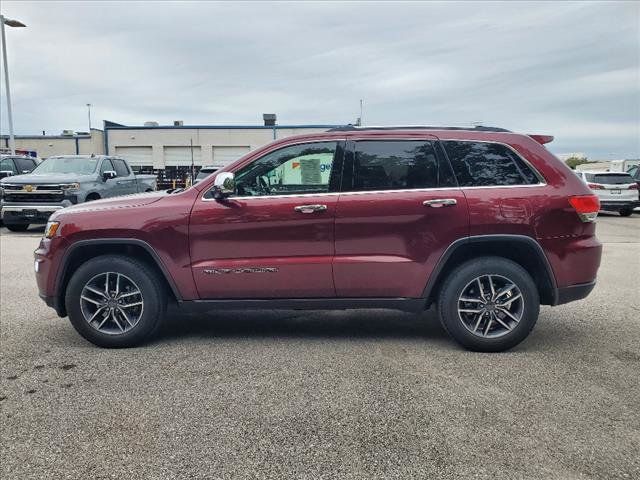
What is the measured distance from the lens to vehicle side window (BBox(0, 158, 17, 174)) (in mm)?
16109

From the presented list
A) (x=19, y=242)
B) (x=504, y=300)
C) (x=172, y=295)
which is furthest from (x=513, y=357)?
(x=19, y=242)

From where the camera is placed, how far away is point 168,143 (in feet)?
128

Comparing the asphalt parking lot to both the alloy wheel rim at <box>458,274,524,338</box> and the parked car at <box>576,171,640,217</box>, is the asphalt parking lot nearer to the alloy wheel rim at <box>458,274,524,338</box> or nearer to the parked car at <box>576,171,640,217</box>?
the alloy wheel rim at <box>458,274,524,338</box>

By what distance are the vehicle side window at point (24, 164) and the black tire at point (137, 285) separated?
14.5 meters

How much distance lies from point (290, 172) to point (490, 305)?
6.46 feet

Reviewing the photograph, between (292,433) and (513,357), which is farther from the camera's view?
(513,357)

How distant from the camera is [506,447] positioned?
2846mm

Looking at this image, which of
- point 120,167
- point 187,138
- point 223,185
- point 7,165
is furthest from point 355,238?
point 187,138

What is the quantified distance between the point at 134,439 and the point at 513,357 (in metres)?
2.89

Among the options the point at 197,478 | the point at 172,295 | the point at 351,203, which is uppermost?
the point at 351,203

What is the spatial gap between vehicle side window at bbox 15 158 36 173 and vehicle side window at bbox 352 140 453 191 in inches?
619

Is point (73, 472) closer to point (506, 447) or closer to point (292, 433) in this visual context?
point (292, 433)

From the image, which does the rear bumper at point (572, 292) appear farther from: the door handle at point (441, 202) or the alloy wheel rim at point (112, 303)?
the alloy wheel rim at point (112, 303)

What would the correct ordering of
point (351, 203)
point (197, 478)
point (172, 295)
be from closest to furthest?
point (197, 478)
point (351, 203)
point (172, 295)
